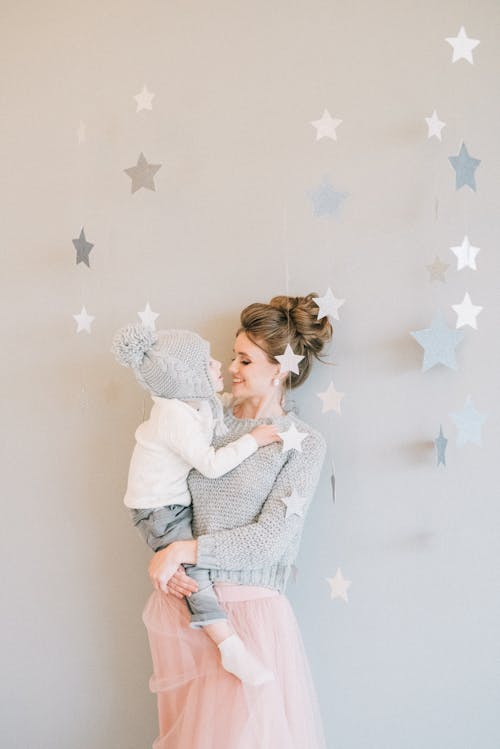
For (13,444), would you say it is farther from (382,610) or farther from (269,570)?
(382,610)

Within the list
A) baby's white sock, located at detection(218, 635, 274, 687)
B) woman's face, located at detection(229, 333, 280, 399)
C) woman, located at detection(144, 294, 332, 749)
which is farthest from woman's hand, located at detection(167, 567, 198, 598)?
woman's face, located at detection(229, 333, 280, 399)

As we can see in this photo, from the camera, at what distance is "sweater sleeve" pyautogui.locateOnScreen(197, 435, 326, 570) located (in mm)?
1764

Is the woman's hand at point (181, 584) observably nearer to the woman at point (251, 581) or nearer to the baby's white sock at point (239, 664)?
the woman at point (251, 581)

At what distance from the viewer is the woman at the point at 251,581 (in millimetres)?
1747

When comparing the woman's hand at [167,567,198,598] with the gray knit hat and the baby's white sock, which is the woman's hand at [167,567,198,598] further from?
the gray knit hat

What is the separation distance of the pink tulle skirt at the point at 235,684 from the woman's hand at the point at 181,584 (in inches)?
2.9

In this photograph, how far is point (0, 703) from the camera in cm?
232

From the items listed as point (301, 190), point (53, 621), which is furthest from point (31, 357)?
point (301, 190)

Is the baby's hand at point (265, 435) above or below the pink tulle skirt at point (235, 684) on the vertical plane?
above

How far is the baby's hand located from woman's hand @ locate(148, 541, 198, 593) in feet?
0.93

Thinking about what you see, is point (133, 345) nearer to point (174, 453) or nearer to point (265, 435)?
point (174, 453)

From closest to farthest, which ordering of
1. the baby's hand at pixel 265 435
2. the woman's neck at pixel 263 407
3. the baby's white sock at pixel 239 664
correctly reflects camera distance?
the baby's white sock at pixel 239 664
the baby's hand at pixel 265 435
the woman's neck at pixel 263 407

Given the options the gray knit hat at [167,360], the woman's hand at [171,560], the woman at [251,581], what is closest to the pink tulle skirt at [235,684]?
the woman at [251,581]

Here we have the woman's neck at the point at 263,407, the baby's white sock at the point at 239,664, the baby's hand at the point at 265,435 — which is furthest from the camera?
the woman's neck at the point at 263,407
